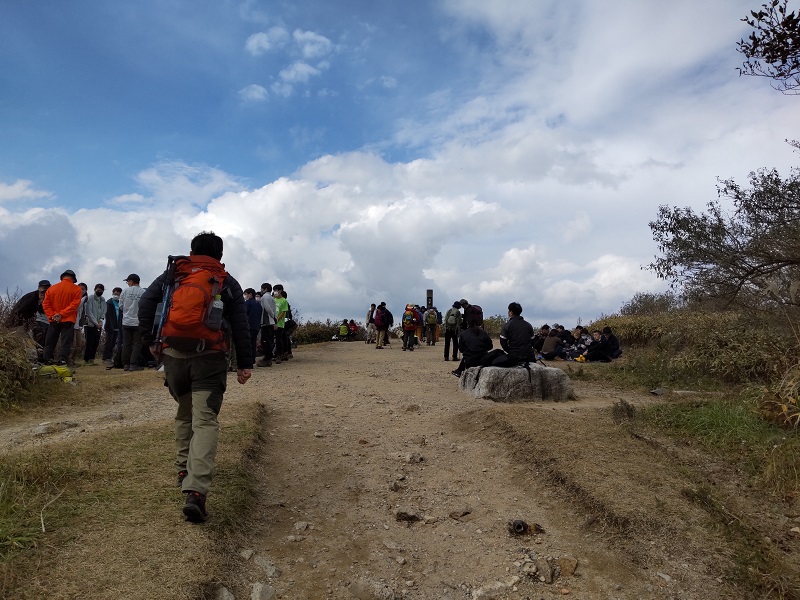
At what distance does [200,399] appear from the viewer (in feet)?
13.4

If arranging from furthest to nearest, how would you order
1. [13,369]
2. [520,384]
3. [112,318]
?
[112,318] < [520,384] < [13,369]

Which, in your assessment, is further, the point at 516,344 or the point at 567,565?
the point at 516,344

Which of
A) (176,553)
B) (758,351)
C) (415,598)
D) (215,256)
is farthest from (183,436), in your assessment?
(758,351)

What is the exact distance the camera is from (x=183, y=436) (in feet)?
14.5

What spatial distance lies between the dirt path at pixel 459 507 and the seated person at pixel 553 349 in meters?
8.73

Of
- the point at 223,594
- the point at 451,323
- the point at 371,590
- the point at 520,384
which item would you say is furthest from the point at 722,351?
the point at 223,594

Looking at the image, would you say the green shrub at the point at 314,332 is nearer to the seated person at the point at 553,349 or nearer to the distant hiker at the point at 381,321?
the distant hiker at the point at 381,321

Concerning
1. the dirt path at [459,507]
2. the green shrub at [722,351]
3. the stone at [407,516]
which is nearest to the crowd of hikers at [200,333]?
the dirt path at [459,507]

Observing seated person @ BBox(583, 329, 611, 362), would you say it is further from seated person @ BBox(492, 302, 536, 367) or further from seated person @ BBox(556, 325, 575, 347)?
seated person @ BBox(492, 302, 536, 367)

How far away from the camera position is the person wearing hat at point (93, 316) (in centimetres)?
1292

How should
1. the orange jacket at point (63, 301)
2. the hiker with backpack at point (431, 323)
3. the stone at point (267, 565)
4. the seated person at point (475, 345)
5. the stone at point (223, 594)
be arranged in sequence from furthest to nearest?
the hiker with backpack at point (431, 323) < the orange jacket at point (63, 301) < the seated person at point (475, 345) < the stone at point (267, 565) < the stone at point (223, 594)

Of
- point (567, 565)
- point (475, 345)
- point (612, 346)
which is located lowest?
point (567, 565)

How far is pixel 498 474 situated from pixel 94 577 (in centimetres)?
364

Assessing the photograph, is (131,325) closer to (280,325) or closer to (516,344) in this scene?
(280,325)
